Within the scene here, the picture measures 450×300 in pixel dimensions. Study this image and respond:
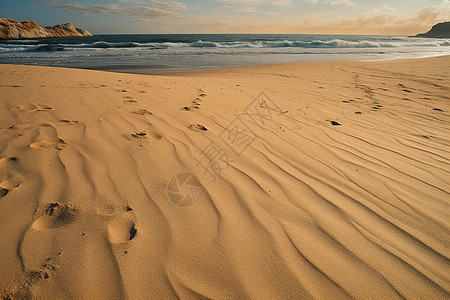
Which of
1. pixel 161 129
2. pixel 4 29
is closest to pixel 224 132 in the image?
pixel 161 129

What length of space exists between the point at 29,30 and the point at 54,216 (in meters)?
60.7

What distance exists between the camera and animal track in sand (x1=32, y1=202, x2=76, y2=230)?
1.23 metres

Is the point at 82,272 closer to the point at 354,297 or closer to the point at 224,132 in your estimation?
the point at 354,297

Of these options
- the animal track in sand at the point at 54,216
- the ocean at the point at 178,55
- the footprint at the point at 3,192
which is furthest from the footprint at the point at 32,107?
the ocean at the point at 178,55

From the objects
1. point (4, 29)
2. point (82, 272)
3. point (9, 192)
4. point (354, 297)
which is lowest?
point (354, 297)

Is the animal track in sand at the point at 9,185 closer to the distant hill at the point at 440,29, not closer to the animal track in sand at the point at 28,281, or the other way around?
the animal track in sand at the point at 28,281

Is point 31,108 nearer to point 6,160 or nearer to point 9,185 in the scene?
point 6,160

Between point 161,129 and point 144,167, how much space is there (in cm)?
78

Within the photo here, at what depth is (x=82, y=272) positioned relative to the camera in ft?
3.37

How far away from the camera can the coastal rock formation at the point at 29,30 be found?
120ft

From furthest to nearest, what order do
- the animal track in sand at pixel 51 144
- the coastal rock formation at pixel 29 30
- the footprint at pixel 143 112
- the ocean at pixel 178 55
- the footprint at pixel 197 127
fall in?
the coastal rock formation at pixel 29 30, the ocean at pixel 178 55, the footprint at pixel 143 112, the footprint at pixel 197 127, the animal track in sand at pixel 51 144

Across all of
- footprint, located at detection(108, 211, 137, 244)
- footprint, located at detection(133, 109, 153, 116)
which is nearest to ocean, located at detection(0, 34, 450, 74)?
footprint, located at detection(133, 109, 153, 116)

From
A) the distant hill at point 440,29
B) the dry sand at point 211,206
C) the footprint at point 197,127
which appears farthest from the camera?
the distant hill at point 440,29

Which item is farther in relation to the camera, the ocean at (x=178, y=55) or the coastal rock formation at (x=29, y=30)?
the coastal rock formation at (x=29, y=30)
